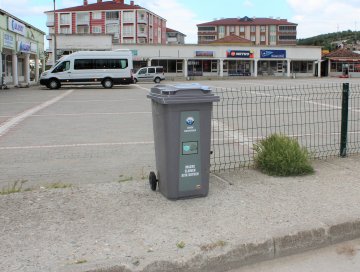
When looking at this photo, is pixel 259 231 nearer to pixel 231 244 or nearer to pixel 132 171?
pixel 231 244

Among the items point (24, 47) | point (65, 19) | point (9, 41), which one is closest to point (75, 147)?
point (9, 41)

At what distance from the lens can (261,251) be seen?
161 inches

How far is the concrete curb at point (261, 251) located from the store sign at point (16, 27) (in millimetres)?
30284

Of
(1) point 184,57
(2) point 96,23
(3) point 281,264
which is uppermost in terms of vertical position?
(2) point 96,23

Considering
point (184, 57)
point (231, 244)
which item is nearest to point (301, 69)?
point (184, 57)

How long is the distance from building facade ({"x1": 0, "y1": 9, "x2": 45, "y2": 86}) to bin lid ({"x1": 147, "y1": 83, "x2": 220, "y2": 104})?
1059 inches

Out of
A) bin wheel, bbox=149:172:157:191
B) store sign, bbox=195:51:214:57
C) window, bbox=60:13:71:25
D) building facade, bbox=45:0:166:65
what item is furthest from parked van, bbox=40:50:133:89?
window, bbox=60:13:71:25

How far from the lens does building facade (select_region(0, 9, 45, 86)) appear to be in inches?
1195

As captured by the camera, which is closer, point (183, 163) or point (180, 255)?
point (180, 255)

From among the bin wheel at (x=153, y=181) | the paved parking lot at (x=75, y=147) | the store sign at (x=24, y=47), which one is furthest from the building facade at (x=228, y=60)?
the bin wheel at (x=153, y=181)

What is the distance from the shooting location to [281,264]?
406 centimetres

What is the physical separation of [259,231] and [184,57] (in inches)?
2423

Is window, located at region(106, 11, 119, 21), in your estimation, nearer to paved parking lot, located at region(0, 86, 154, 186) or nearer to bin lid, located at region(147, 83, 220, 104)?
paved parking lot, located at region(0, 86, 154, 186)

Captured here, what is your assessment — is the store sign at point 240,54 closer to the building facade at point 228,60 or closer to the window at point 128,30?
the building facade at point 228,60
